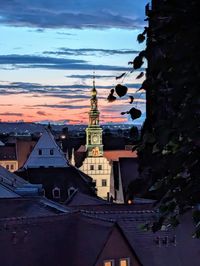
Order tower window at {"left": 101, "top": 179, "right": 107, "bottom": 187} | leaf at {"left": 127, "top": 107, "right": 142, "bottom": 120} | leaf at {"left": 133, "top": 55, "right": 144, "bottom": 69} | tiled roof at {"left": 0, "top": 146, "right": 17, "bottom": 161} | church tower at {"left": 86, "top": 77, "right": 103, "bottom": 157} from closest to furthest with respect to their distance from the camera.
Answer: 1. leaf at {"left": 133, "top": 55, "right": 144, "bottom": 69}
2. leaf at {"left": 127, "top": 107, "right": 142, "bottom": 120}
3. tower window at {"left": 101, "top": 179, "right": 107, "bottom": 187}
4. church tower at {"left": 86, "top": 77, "right": 103, "bottom": 157}
5. tiled roof at {"left": 0, "top": 146, "right": 17, "bottom": 161}

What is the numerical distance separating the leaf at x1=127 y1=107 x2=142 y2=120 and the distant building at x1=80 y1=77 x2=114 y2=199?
72.3 m

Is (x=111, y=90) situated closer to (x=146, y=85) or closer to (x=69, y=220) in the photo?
(x=146, y=85)

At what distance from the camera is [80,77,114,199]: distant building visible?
78.3 metres

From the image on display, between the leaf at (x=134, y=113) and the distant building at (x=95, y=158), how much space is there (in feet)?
237

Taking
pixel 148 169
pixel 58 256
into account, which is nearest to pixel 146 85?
pixel 148 169

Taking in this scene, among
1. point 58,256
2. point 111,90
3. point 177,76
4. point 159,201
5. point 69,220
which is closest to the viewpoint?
point 177,76

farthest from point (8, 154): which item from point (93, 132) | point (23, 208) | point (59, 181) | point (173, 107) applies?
point (173, 107)

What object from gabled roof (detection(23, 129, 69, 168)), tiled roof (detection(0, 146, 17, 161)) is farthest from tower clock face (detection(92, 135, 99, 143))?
gabled roof (detection(23, 129, 69, 168))

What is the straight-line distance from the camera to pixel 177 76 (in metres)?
3.31

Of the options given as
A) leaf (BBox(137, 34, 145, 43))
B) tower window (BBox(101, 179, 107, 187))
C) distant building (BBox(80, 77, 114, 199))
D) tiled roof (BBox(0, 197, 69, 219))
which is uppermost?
distant building (BBox(80, 77, 114, 199))

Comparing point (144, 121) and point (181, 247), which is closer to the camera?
point (144, 121)

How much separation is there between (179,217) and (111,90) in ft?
2.50

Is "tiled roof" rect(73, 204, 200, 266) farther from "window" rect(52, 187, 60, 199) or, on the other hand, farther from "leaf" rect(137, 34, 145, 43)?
"leaf" rect(137, 34, 145, 43)

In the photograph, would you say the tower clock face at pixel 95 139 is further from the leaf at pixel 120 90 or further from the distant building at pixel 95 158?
the leaf at pixel 120 90
